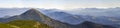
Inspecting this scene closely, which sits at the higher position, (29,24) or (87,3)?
(87,3)

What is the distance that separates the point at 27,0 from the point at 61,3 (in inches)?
114

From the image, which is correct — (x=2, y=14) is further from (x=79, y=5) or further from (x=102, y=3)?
(x=102, y=3)

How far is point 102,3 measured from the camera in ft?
76.1

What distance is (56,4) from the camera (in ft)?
75.3

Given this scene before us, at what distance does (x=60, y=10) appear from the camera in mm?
23953

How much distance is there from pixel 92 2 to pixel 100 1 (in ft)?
2.29

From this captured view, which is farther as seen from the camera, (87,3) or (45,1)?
(87,3)

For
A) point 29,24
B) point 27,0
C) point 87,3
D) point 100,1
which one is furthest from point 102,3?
point 29,24

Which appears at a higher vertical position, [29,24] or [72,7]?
[72,7]

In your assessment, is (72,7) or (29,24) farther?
(29,24)

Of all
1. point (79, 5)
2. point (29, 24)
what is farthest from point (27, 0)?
point (29, 24)

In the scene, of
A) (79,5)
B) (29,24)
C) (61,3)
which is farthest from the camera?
(29,24)

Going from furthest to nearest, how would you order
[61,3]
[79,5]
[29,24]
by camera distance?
[29,24] → [79,5] → [61,3]

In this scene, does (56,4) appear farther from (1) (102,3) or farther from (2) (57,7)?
(1) (102,3)
